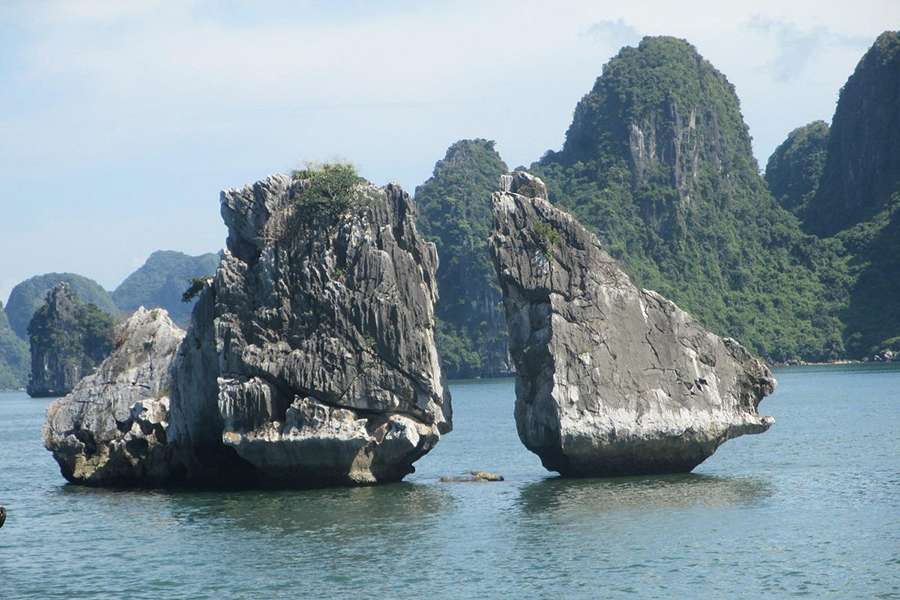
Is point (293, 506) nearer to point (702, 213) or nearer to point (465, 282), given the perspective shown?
point (465, 282)

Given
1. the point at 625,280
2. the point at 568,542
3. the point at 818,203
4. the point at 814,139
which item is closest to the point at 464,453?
the point at 625,280

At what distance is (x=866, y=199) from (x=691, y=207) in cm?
1869

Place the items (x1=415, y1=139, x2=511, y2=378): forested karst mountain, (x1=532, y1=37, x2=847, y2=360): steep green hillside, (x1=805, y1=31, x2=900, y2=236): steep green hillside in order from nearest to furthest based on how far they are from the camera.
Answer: (x1=532, y1=37, x2=847, y2=360): steep green hillside → (x1=415, y1=139, x2=511, y2=378): forested karst mountain → (x1=805, y1=31, x2=900, y2=236): steep green hillside

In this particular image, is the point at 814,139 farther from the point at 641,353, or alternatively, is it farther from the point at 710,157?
the point at 641,353

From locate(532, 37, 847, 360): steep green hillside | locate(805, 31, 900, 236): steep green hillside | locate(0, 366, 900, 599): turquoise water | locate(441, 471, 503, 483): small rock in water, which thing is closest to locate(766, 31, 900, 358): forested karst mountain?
locate(805, 31, 900, 236): steep green hillside

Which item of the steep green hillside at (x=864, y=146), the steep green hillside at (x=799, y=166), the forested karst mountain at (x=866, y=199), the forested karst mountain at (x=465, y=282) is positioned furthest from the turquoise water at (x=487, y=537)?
the steep green hillside at (x=799, y=166)

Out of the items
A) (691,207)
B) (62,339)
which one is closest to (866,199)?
(691,207)

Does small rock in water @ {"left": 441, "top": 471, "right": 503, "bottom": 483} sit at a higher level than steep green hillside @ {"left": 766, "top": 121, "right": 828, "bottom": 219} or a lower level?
lower

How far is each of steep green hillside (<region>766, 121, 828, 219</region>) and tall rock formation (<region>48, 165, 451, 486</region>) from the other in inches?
5005

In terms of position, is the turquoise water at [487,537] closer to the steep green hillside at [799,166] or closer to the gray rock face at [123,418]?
the gray rock face at [123,418]

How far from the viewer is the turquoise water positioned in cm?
2367

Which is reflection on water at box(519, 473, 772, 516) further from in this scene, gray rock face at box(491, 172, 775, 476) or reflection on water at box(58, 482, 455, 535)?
reflection on water at box(58, 482, 455, 535)

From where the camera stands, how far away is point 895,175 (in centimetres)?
14350

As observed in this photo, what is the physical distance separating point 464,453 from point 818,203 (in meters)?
114
